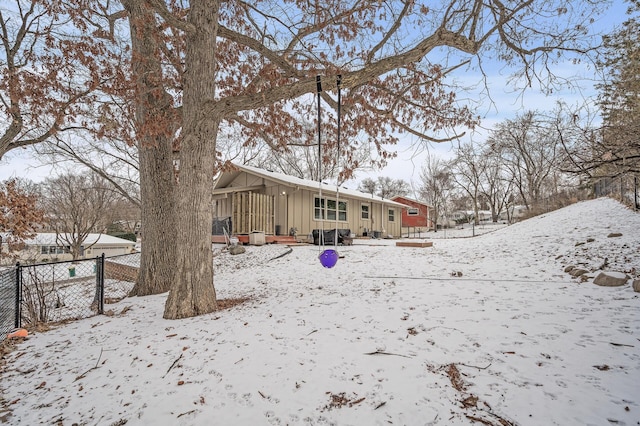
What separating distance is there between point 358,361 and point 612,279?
427 centimetres

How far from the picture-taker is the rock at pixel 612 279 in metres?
4.36

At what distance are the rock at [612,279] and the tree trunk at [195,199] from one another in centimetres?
572

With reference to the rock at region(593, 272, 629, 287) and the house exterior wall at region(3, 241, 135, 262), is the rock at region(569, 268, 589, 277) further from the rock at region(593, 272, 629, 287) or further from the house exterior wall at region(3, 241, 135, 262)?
the house exterior wall at region(3, 241, 135, 262)

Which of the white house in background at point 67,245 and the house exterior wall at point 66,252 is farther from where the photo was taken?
the house exterior wall at point 66,252

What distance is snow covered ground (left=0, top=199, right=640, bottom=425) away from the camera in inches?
81.9

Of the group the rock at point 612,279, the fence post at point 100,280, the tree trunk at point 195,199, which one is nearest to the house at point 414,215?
the rock at point 612,279

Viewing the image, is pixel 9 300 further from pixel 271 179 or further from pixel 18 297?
pixel 271 179

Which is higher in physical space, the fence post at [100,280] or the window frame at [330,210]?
the window frame at [330,210]

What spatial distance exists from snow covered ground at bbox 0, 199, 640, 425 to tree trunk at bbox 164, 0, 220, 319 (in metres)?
0.34

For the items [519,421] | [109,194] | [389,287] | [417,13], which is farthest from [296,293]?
[109,194]

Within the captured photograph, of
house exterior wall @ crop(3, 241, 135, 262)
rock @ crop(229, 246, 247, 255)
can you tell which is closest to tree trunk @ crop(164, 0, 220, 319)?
rock @ crop(229, 246, 247, 255)

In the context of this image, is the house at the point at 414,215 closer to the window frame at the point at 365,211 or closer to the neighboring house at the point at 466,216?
the neighboring house at the point at 466,216

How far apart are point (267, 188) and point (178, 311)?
35.0 feet

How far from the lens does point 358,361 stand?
8.84ft
